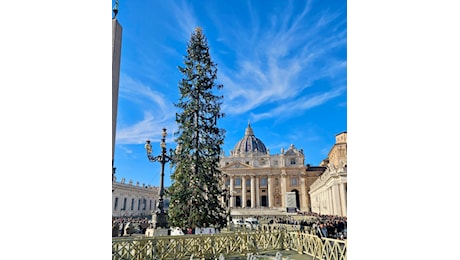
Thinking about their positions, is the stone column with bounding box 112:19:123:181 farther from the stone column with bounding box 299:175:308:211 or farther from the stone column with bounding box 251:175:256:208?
the stone column with bounding box 251:175:256:208

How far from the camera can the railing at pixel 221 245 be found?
3.49 metres

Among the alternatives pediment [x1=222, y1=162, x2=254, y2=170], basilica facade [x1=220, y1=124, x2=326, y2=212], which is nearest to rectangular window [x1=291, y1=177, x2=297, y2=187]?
basilica facade [x1=220, y1=124, x2=326, y2=212]

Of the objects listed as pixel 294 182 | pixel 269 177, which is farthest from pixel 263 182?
pixel 294 182

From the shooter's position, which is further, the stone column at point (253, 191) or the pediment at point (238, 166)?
the stone column at point (253, 191)

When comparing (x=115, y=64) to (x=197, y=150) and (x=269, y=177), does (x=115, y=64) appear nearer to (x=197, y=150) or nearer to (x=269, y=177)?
(x=197, y=150)

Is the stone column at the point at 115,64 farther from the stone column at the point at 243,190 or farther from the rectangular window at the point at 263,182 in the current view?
the rectangular window at the point at 263,182

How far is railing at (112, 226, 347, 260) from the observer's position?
3.49m

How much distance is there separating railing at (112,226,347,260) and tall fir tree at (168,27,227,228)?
646 millimetres

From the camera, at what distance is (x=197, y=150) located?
558 centimetres

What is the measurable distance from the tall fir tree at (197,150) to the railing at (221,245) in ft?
2.12

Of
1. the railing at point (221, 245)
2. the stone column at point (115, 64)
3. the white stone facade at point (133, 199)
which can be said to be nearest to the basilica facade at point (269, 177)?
the white stone facade at point (133, 199)

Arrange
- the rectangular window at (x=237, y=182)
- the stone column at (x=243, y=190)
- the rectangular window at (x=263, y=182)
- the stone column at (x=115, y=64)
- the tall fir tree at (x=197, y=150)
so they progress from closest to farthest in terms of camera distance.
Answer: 1. the stone column at (x=115, y=64)
2. the tall fir tree at (x=197, y=150)
3. the stone column at (x=243, y=190)
4. the rectangular window at (x=237, y=182)
5. the rectangular window at (x=263, y=182)
